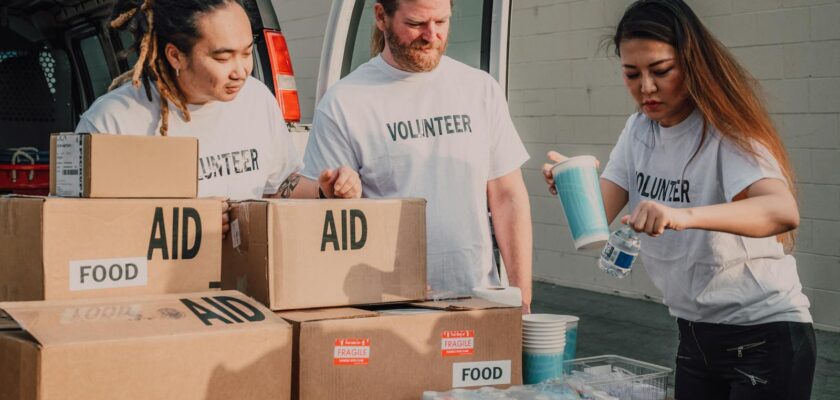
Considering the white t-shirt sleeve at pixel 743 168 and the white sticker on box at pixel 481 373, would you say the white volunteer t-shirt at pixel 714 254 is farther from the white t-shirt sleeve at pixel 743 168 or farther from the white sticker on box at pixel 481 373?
A: the white sticker on box at pixel 481 373

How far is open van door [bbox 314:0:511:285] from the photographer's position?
3676mm

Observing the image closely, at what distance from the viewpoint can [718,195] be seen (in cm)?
220

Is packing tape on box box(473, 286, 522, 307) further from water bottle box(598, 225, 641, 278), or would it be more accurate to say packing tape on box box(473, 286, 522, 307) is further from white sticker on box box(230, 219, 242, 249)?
white sticker on box box(230, 219, 242, 249)

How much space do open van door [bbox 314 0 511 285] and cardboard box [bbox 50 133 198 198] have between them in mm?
1481

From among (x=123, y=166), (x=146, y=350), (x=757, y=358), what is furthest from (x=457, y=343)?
(x=757, y=358)

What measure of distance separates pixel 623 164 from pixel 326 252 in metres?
1.01

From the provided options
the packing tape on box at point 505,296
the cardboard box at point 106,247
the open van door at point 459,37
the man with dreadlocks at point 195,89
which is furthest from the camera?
the open van door at point 459,37

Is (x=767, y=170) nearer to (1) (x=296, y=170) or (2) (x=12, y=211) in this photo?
(1) (x=296, y=170)

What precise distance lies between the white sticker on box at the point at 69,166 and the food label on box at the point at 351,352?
55 cm

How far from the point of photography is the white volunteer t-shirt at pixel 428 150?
262 centimetres

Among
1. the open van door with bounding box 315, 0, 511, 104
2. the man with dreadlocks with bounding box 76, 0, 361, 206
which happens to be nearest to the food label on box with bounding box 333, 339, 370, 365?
the man with dreadlocks with bounding box 76, 0, 361, 206

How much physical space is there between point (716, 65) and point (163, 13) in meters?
1.36

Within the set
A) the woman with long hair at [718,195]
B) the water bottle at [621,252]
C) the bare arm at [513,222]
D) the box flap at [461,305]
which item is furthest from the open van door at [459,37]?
the water bottle at [621,252]

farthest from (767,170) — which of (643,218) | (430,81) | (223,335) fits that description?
(223,335)
